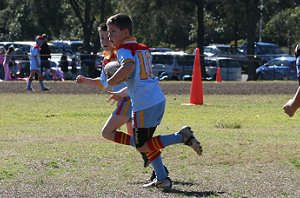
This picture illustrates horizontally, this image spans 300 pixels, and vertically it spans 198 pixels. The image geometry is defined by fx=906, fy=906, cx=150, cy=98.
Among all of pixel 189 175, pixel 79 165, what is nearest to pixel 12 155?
pixel 79 165

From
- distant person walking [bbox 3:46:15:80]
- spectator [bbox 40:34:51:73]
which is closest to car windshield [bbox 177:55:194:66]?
distant person walking [bbox 3:46:15:80]

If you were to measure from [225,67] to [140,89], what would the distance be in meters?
35.5

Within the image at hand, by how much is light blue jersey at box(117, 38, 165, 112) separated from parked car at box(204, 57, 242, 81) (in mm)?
34702

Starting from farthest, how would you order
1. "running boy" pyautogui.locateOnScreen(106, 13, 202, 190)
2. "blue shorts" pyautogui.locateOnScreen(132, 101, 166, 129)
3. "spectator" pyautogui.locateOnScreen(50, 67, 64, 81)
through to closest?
"spectator" pyautogui.locateOnScreen(50, 67, 64, 81)
"blue shorts" pyautogui.locateOnScreen(132, 101, 166, 129)
"running boy" pyautogui.locateOnScreen(106, 13, 202, 190)

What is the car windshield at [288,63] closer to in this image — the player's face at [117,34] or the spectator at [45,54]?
the spectator at [45,54]

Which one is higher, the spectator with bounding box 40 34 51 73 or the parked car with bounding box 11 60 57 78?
the spectator with bounding box 40 34 51 73

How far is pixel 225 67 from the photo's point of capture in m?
43.9

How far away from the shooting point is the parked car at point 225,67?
4369 cm

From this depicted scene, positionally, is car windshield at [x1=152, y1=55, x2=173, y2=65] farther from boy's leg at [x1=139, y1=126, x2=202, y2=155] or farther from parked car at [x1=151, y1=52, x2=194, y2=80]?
boy's leg at [x1=139, y1=126, x2=202, y2=155]

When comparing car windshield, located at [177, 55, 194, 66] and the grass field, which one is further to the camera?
car windshield, located at [177, 55, 194, 66]

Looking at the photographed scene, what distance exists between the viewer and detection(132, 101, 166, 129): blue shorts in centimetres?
872

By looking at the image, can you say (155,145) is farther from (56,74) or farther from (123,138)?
(56,74)

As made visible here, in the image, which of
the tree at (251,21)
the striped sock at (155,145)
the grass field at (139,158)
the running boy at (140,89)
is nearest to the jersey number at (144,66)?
the running boy at (140,89)

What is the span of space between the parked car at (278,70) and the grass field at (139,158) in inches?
956
